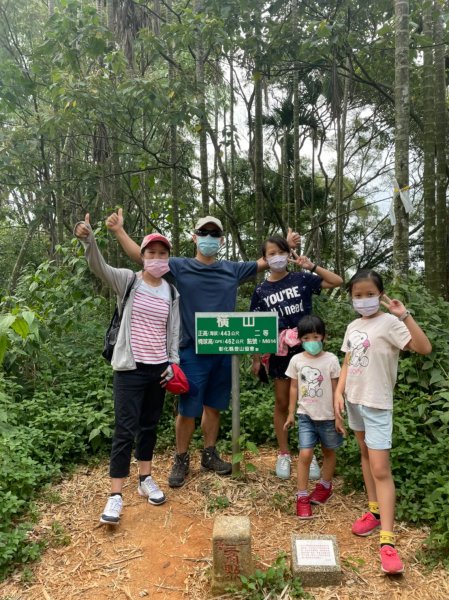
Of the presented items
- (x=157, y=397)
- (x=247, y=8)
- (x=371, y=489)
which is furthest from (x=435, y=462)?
(x=247, y=8)

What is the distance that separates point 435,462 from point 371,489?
51 centimetres

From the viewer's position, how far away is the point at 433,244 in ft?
18.0

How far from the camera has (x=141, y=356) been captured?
9.86 ft

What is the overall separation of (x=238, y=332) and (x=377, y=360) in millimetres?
983

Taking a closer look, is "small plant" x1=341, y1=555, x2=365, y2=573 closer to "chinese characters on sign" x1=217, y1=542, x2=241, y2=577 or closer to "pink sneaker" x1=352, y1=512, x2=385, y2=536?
"pink sneaker" x1=352, y1=512, x2=385, y2=536

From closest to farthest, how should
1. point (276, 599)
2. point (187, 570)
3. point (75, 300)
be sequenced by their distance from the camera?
point (276, 599)
point (187, 570)
point (75, 300)

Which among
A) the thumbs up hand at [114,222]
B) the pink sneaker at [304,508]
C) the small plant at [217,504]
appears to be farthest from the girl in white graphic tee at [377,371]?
the thumbs up hand at [114,222]

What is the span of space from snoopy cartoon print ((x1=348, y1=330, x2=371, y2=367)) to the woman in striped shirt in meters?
1.21

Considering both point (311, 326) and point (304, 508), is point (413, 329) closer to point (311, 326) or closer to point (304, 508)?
point (311, 326)

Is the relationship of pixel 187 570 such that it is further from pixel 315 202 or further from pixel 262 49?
pixel 315 202

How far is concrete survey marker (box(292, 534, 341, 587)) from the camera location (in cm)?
231

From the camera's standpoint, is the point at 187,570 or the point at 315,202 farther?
the point at 315,202

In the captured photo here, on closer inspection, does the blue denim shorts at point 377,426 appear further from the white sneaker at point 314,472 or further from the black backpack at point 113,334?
the black backpack at point 113,334

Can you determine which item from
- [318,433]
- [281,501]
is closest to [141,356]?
[318,433]
